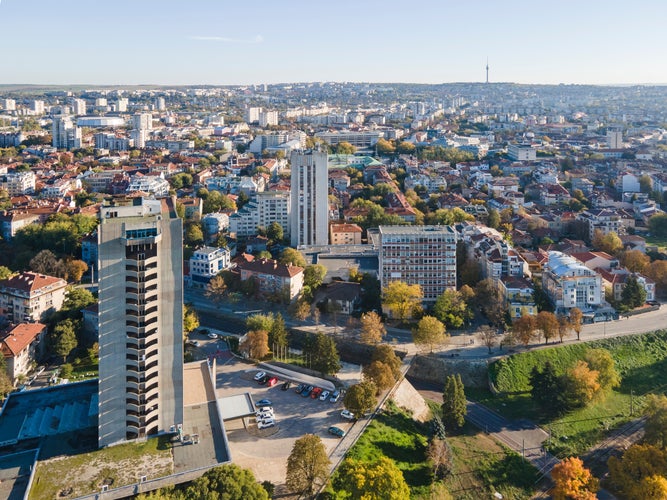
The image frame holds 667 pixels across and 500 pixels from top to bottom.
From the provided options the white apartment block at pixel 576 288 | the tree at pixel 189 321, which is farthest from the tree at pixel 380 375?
the white apartment block at pixel 576 288

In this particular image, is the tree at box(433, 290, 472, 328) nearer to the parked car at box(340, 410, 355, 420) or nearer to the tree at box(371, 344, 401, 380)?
the tree at box(371, 344, 401, 380)

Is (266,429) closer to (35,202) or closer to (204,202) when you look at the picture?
(204,202)

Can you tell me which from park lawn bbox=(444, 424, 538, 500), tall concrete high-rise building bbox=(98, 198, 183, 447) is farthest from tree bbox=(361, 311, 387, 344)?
tall concrete high-rise building bbox=(98, 198, 183, 447)

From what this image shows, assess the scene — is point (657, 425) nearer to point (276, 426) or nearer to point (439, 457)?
point (439, 457)

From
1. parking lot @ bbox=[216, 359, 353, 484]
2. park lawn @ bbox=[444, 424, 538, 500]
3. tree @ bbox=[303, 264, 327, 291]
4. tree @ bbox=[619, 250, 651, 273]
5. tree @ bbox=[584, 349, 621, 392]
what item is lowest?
park lawn @ bbox=[444, 424, 538, 500]

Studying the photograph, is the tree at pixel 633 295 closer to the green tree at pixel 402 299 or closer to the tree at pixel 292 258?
the green tree at pixel 402 299

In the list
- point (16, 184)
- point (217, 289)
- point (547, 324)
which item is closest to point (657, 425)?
point (547, 324)
